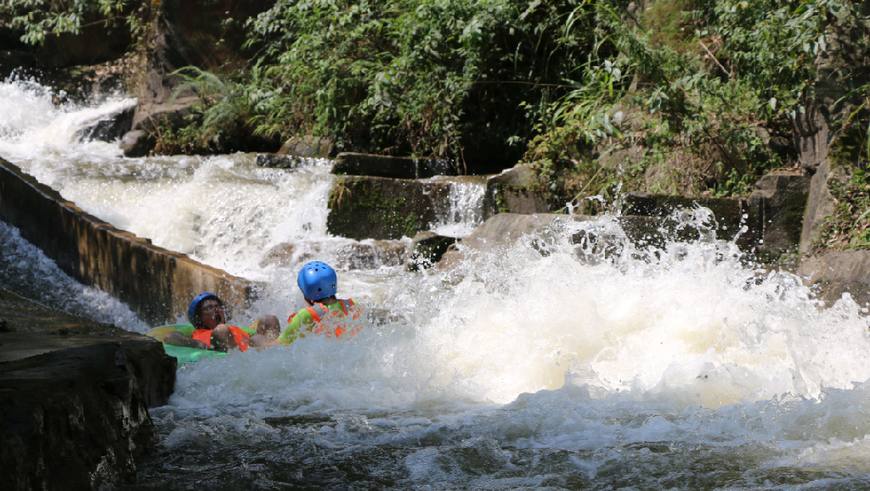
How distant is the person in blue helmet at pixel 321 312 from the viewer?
Result: 638cm

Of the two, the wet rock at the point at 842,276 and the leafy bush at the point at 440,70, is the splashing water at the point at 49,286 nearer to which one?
the leafy bush at the point at 440,70

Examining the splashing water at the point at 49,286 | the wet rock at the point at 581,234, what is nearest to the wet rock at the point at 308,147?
the splashing water at the point at 49,286

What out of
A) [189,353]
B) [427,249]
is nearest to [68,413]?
[189,353]

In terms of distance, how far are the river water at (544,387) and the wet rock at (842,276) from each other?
171 millimetres

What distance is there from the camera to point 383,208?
34.5ft

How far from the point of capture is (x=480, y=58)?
12031mm

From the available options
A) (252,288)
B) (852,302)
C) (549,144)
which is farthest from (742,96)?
(252,288)

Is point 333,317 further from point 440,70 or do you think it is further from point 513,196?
point 440,70

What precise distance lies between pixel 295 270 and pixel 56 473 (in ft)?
20.2

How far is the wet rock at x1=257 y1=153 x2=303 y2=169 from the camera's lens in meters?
12.6

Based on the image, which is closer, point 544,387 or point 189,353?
point 544,387

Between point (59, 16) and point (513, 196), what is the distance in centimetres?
1111

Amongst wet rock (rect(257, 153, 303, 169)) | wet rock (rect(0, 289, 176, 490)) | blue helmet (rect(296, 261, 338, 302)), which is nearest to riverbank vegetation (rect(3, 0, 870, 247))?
wet rock (rect(257, 153, 303, 169))

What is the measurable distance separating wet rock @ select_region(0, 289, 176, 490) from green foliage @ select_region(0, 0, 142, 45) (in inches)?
569
